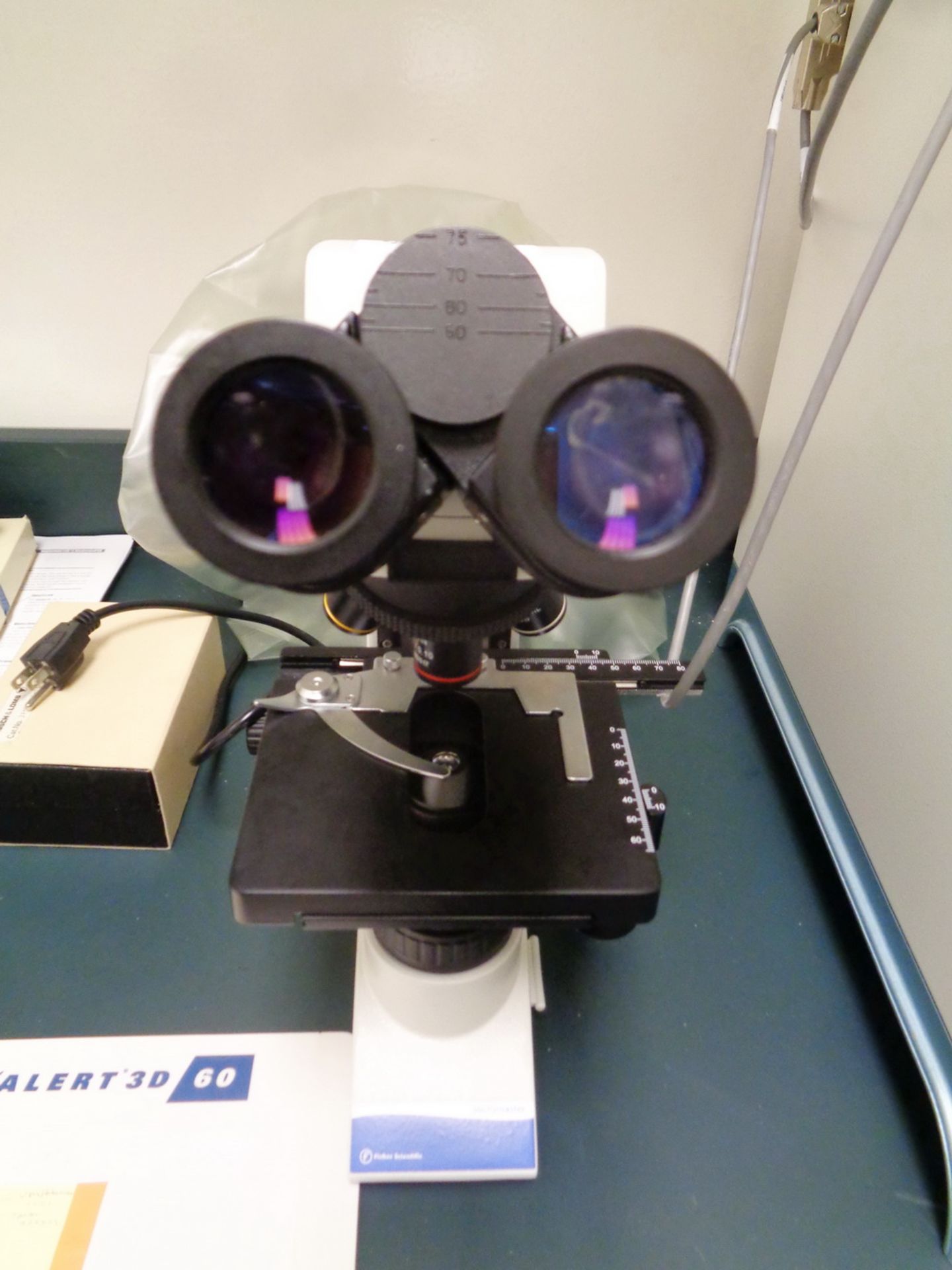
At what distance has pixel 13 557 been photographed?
3.15ft

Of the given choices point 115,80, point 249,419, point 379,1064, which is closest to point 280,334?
point 249,419

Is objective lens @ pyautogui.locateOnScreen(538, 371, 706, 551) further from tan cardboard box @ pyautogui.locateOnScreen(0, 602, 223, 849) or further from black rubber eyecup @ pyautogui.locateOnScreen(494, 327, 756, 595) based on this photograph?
tan cardboard box @ pyautogui.locateOnScreen(0, 602, 223, 849)

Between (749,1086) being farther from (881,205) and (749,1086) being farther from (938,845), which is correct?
(881,205)

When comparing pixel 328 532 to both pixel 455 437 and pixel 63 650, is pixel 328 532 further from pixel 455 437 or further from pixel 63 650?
pixel 63 650

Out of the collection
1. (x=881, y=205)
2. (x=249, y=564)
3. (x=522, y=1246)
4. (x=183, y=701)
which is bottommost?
(x=522, y=1246)

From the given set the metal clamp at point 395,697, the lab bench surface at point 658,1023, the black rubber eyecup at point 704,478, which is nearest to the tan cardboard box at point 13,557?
the lab bench surface at point 658,1023

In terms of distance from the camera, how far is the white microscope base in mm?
537

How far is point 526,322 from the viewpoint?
1.26 ft

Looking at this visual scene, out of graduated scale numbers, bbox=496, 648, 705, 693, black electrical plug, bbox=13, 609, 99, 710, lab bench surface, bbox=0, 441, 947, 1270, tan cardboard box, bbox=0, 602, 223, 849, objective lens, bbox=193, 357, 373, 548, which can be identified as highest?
objective lens, bbox=193, 357, 373, 548

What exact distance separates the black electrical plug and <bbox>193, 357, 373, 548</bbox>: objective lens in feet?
1.63

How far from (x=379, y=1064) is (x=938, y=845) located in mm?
433

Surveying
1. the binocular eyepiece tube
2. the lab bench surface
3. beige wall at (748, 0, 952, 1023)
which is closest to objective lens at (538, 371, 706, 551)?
the binocular eyepiece tube

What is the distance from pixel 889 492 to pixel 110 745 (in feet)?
2.32

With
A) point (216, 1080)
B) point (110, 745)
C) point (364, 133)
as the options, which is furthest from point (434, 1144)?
point (364, 133)
